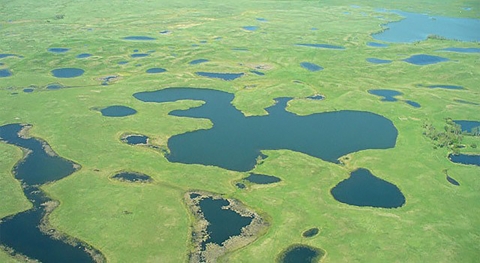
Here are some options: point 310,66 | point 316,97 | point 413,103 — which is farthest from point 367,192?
point 310,66

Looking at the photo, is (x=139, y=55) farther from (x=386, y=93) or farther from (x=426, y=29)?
(x=426, y=29)

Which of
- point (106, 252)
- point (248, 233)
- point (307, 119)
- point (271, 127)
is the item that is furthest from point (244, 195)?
point (307, 119)

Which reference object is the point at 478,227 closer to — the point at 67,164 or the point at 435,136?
the point at 435,136

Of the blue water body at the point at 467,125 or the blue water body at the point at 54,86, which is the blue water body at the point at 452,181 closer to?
the blue water body at the point at 467,125

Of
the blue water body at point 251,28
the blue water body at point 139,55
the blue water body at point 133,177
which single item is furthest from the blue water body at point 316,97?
the blue water body at point 251,28

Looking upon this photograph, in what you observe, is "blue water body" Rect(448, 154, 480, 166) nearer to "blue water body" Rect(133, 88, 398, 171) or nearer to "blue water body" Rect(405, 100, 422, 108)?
"blue water body" Rect(133, 88, 398, 171)
